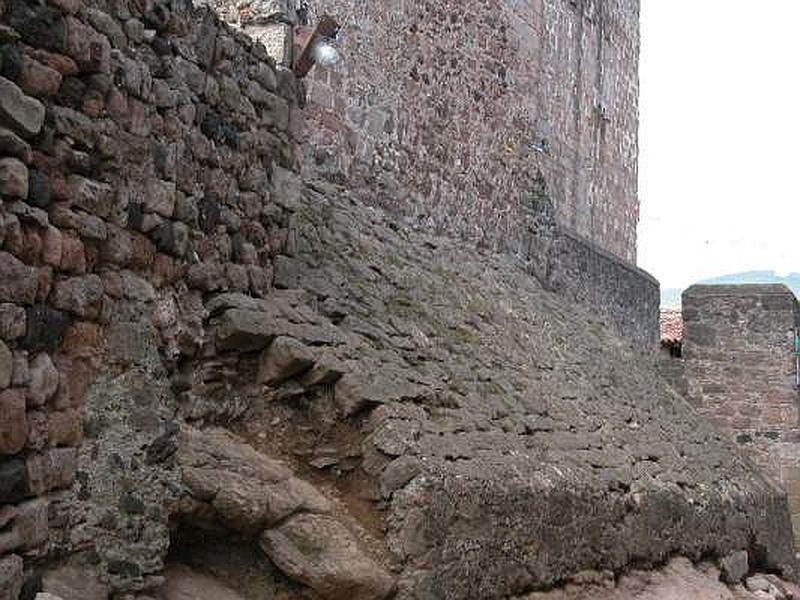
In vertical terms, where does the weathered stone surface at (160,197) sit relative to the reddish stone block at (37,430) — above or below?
above

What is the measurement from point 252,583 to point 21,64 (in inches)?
81.1

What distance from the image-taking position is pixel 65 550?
11.1 ft

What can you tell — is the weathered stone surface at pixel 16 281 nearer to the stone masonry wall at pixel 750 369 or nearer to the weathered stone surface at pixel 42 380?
the weathered stone surface at pixel 42 380

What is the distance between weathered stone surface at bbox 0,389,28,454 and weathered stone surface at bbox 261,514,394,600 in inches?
46.9

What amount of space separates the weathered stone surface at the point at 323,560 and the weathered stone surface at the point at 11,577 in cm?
112

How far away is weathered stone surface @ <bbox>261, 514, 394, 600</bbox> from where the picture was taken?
4004mm

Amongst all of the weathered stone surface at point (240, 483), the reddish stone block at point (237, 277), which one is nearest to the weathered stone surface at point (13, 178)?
the weathered stone surface at point (240, 483)

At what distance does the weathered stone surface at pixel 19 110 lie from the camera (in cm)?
308

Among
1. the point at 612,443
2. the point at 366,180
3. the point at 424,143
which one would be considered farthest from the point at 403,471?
the point at 424,143

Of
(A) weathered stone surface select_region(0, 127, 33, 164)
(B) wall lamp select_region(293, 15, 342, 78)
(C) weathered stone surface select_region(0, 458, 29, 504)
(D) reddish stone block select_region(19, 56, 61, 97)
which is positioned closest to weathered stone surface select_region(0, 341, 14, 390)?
(C) weathered stone surface select_region(0, 458, 29, 504)

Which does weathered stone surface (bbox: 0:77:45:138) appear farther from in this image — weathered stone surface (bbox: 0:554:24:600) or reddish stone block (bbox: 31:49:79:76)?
weathered stone surface (bbox: 0:554:24:600)

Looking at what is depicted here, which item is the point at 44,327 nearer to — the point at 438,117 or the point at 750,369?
the point at 438,117

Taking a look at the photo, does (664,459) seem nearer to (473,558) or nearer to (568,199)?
(473,558)

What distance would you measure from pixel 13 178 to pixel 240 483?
1498mm
